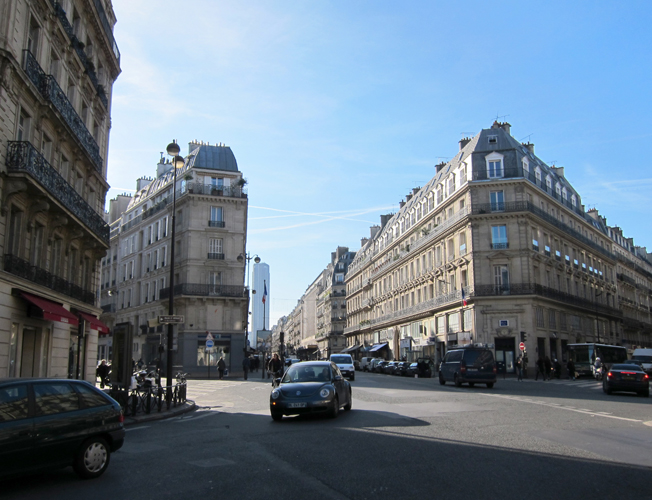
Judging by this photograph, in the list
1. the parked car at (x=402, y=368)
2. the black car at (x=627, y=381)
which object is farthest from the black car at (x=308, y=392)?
the parked car at (x=402, y=368)

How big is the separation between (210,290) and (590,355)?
1132 inches

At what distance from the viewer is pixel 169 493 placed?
21.0ft

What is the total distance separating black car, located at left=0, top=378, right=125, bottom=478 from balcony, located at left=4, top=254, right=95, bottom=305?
32.8 ft

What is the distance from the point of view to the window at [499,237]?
46.2m

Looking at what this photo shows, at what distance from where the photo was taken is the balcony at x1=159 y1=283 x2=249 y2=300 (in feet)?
151

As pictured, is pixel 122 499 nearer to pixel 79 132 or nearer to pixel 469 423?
pixel 469 423

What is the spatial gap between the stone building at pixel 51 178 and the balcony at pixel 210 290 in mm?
20064

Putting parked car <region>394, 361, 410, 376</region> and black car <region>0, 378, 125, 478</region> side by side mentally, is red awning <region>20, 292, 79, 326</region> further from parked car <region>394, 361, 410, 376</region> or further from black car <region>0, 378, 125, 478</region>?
parked car <region>394, 361, 410, 376</region>

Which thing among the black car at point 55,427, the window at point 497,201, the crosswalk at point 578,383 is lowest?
the crosswalk at point 578,383

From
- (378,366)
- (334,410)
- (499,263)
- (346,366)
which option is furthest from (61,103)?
(378,366)

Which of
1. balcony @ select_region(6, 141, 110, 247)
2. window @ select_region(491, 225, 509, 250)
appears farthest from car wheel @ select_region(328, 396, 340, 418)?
window @ select_region(491, 225, 509, 250)

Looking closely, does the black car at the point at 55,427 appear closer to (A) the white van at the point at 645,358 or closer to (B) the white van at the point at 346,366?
(B) the white van at the point at 346,366

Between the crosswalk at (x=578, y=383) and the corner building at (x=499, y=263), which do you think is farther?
the corner building at (x=499, y=263)

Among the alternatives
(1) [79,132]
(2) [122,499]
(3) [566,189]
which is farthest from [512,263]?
(2) [122,499]
